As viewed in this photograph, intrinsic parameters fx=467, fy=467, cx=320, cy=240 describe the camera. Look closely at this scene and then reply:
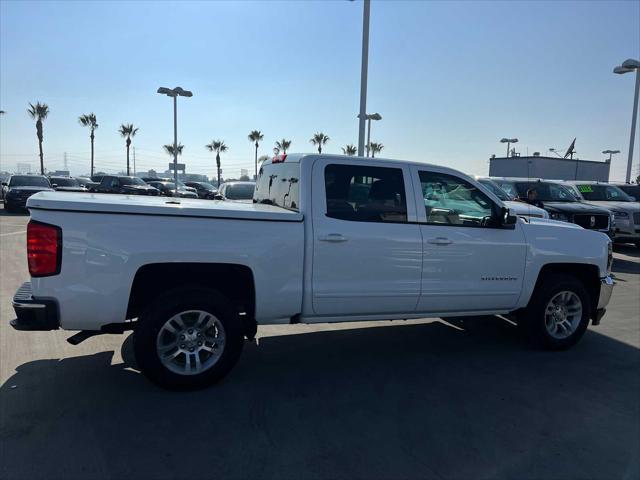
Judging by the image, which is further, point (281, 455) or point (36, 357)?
point (36, 357)

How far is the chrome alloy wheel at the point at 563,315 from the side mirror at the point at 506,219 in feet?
3.63

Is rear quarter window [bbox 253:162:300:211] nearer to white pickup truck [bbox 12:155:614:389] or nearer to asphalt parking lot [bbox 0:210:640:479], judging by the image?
white pickup truck [bbox 12:155:614:389]

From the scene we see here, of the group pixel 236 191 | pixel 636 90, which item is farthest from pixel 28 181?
pixel 636 90

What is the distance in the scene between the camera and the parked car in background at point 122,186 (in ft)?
81.1

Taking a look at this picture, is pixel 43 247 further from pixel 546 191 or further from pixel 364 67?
pixel 546 191

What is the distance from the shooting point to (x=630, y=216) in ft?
42.8

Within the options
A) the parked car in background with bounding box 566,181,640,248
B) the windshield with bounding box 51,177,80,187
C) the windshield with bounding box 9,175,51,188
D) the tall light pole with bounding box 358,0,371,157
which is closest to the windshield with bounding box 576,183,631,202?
the parked car in background with bounding box 566,181,640,248

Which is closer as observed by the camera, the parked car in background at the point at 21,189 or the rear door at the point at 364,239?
the rear door at the point at 364,239

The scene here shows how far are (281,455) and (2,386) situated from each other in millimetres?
2530

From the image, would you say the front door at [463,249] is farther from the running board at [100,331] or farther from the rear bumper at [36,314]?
the rear bumper at [36,314]

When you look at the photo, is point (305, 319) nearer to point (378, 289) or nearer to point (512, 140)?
point (378, 289)

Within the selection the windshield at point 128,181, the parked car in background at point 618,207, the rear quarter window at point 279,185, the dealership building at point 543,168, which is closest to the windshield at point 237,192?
the rear quarter window at point 279,185

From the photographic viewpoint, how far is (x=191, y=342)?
394 centimetres

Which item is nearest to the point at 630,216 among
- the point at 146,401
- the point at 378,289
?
the point at 378,289
